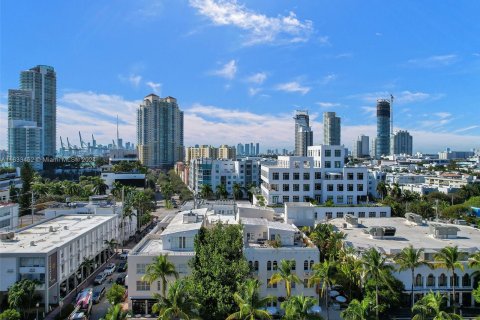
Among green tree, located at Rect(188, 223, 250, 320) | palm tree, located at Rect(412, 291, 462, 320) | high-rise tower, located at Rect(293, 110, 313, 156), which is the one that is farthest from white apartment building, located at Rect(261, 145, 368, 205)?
high-rise tower, located at Rect(293, 110, 313, 156)

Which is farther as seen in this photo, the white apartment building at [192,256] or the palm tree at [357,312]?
the white apartment building at [192,256]

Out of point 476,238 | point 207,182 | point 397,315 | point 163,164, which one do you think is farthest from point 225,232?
point 163,164

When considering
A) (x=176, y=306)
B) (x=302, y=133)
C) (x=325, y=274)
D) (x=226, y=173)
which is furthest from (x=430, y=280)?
(x=302, y=133)

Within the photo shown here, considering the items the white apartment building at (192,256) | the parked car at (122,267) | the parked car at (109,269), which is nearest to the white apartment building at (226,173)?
the parked car at (109,269)

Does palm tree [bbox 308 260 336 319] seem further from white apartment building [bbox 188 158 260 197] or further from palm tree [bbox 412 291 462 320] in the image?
white apartment building [bbox 188 158 260 197]

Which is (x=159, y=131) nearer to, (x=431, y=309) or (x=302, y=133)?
(x=302, y=133)

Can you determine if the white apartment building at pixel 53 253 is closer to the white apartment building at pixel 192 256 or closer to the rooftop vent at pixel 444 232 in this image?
the white apartment building at pixel 192 256

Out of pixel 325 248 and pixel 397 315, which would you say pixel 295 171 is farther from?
pixel 397 315
